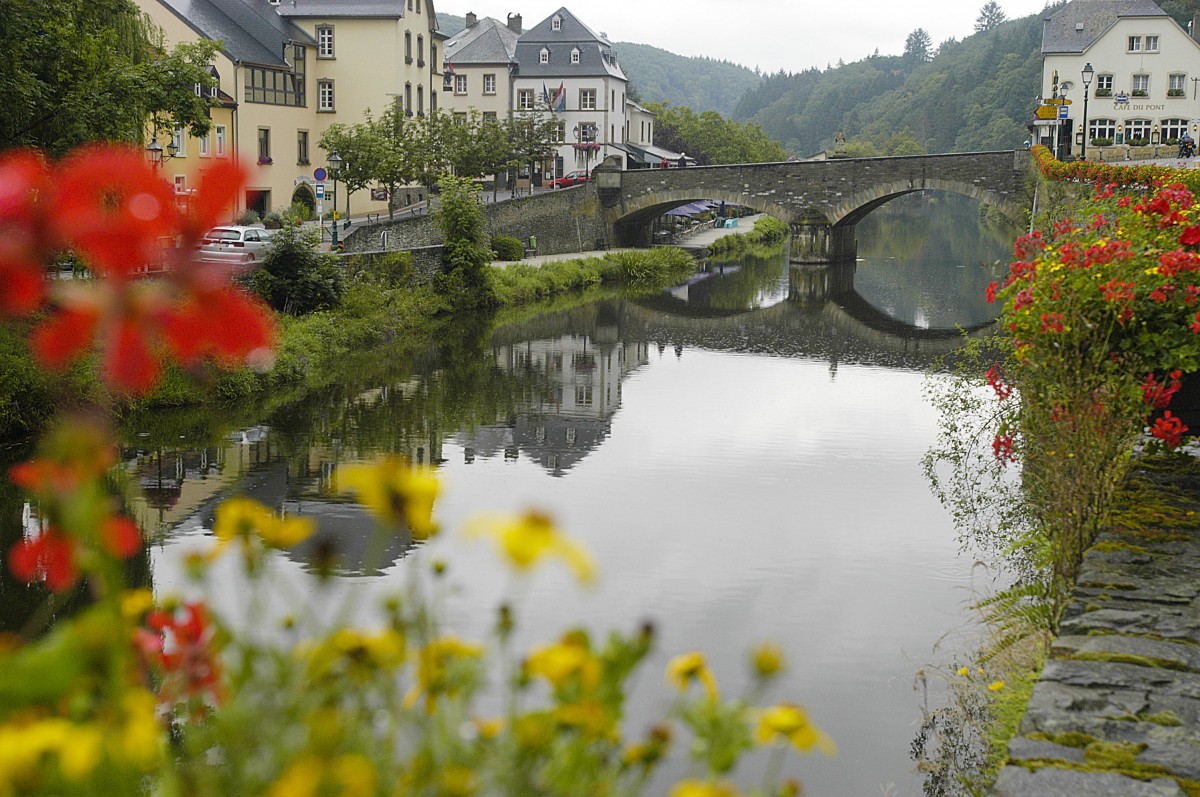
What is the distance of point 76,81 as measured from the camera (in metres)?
15.6

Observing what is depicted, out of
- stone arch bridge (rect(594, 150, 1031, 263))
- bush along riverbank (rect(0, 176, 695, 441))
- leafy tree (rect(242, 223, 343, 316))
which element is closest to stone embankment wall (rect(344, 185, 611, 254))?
stone arch bridge (rect(594, 150, 1031, 263))

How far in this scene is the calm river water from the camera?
874 centimetres

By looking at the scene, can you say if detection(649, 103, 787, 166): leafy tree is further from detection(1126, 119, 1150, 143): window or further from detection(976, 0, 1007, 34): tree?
detection(976, 0, 1007, 34): tree

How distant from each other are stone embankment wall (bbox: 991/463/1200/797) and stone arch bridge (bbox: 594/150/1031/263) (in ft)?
118

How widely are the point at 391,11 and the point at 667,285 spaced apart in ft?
39.2

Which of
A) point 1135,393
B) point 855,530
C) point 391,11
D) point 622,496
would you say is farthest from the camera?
point 391,11

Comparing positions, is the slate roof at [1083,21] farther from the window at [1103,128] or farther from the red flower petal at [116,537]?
the red flower petal at [116,537]

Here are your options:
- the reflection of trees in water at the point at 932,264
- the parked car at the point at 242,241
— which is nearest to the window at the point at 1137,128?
the reflection of trees in water at the point at 932,264

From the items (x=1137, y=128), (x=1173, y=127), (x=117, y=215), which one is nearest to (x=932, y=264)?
(x=1137, y=128)

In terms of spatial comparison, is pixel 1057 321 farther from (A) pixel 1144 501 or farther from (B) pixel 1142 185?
(B) pixel 1142 185

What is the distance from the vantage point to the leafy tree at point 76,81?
48.0 feet

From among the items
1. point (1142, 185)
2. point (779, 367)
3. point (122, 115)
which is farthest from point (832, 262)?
point (122, 115)

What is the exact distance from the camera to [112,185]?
4.75 feet

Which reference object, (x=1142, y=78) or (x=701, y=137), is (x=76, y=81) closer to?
(x=1142, y=78)
